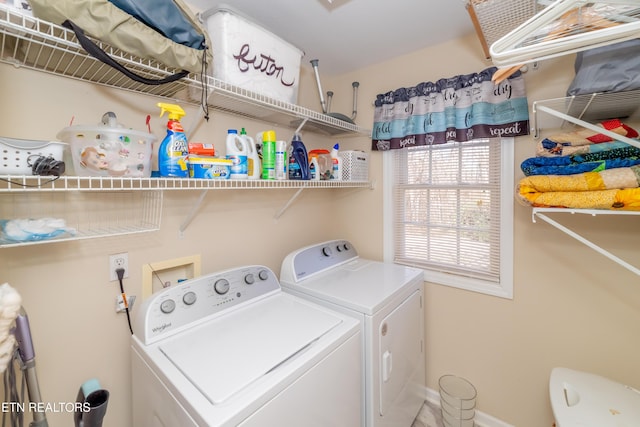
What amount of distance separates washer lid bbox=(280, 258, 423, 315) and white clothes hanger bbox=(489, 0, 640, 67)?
1.13 meters

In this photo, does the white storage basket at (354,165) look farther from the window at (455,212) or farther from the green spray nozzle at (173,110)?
the green spray nozzle at (173,110)

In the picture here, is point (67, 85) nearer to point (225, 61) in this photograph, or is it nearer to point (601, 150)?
point (225, 61)

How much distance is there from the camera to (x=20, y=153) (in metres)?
0.77

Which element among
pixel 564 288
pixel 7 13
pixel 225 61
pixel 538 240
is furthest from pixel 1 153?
pixel 564 288

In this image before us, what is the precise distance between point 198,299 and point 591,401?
6.22 feet

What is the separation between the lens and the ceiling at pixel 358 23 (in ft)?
4.95

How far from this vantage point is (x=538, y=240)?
1.64 meters

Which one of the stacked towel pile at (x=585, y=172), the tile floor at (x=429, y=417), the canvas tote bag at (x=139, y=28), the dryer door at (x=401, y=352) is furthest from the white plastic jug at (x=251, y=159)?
the tile floor at (x=429, y=417)

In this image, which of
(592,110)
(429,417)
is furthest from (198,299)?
(592,110)

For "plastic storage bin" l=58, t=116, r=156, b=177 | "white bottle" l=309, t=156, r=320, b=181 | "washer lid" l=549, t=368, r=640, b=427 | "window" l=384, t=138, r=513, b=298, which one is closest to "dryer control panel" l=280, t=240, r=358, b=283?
"window" l=384, t=138, r=513, b=298

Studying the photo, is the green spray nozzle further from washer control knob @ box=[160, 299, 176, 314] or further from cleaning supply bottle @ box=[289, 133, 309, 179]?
washer control knob @ box=[160, 299, 176, 314]

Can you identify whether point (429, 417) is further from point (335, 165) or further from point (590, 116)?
point (590, 116)

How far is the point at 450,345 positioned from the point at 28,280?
7.87 ft

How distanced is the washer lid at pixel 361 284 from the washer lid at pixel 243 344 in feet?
0.44
